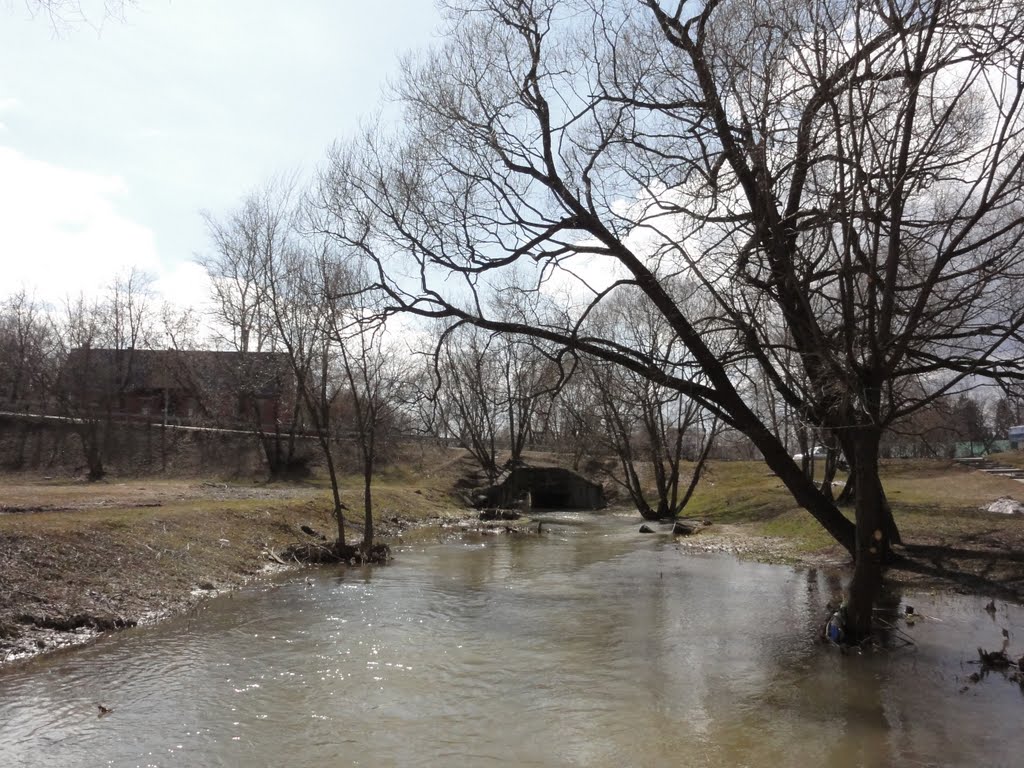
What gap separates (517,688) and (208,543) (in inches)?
412

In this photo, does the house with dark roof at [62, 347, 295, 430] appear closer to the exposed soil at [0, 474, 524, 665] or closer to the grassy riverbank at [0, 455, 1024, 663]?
Answer: the grassy riverbank at [0, 455, 1024, 663]

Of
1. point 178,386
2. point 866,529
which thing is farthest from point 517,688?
point 178,386

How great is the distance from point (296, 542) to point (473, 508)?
20215 mm

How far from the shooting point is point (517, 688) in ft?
27.8

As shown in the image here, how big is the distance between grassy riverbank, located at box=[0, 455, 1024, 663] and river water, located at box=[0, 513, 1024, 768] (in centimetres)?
93

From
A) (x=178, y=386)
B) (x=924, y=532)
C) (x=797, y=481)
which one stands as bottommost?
(x=924, y=532)

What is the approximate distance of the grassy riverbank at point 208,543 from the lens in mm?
11062

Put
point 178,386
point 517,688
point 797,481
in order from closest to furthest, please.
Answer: point 517,688 < point 797,481 < point 178,386

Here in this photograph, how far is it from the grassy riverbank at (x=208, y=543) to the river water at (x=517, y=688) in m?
0.93

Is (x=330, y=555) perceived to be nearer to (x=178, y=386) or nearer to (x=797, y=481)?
(x=797, y=481)

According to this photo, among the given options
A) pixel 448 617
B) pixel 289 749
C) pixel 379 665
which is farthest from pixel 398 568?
pixel 289 749

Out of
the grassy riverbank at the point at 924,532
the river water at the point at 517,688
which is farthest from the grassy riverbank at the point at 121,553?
the grassy riverbank at the point at 924,532

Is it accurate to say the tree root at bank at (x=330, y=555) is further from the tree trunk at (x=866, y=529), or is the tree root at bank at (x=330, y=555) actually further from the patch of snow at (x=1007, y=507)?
the patch of snow at (x=1007, y=507)

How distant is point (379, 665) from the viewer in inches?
370
